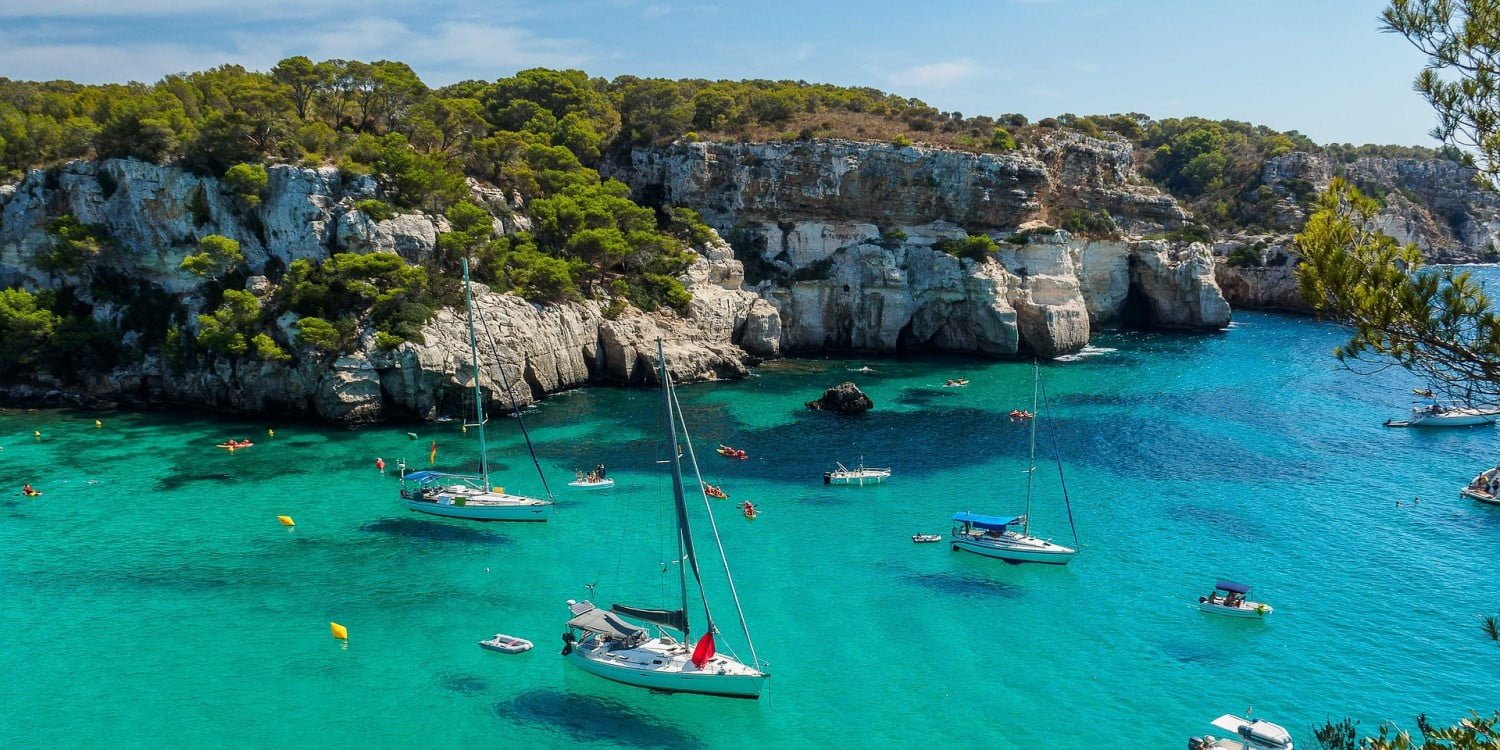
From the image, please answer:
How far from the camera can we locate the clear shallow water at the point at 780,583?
22641 mm

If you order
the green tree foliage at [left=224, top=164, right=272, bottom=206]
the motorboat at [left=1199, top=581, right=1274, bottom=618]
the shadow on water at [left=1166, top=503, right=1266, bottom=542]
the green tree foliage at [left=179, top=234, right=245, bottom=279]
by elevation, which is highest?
the green tree foliage at [left=224, top=164, right=272, bottom=206]

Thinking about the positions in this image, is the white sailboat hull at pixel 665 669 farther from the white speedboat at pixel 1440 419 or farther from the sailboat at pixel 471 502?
the white speedboat at pixel 1440 419

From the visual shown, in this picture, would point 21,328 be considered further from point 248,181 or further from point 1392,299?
point 1392,299

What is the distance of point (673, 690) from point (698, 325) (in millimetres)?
42823

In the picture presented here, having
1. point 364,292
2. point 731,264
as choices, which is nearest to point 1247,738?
point 364,292

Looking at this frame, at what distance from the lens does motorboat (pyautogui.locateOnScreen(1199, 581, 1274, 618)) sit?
27.1 m

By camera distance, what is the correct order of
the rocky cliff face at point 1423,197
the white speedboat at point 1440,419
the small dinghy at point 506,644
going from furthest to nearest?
the rocky cliff face at point 1423,197 → the white speedboat at point 1440,419 → the small dinghy at point 506,644

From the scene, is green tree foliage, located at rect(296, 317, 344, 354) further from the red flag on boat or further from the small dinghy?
the red flag on boat

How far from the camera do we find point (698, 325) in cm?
6450

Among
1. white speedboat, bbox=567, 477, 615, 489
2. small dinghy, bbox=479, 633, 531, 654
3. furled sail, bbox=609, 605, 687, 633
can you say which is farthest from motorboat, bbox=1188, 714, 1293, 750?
white speedboat, bbox=567, 477, 615, 489

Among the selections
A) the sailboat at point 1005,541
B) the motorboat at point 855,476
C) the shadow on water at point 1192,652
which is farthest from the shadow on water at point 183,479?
the shadow on water at point 1192,652

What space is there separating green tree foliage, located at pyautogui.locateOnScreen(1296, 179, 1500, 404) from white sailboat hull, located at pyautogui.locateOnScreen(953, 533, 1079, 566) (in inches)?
740

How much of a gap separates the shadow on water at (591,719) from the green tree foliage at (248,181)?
42.4 metres

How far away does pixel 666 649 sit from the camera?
23.9 m
